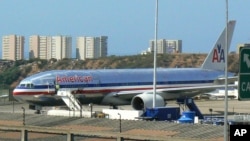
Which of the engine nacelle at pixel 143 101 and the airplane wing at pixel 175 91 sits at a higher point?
the airplane wing at pixel 175 91

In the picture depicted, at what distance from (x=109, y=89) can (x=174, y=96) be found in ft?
16.9

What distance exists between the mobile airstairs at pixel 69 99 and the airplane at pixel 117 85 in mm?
341

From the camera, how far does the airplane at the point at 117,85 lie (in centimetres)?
4803

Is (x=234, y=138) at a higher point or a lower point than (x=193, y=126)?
higher

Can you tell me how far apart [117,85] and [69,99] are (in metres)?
5.07

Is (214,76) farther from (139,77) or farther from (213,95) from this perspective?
(213,95)

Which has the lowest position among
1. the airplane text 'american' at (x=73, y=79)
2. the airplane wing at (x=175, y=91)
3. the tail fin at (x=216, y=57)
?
the airplane wing at (x=175, y=91)

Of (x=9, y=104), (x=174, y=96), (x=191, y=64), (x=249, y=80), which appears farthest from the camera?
(x=191, y=64)

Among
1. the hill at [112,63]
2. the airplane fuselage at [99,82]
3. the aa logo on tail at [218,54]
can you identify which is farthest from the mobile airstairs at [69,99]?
the hill at [112,63]

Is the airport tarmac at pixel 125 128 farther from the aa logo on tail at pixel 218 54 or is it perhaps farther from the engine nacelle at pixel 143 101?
the aa logo on tail at pixel 218 54

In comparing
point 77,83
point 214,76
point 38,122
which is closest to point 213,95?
point 214,76

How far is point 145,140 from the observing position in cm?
1970

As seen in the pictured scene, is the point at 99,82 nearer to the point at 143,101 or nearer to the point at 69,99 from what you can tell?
the point at 69,99

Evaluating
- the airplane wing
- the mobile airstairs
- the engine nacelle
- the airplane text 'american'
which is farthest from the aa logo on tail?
the mobile airstairs
